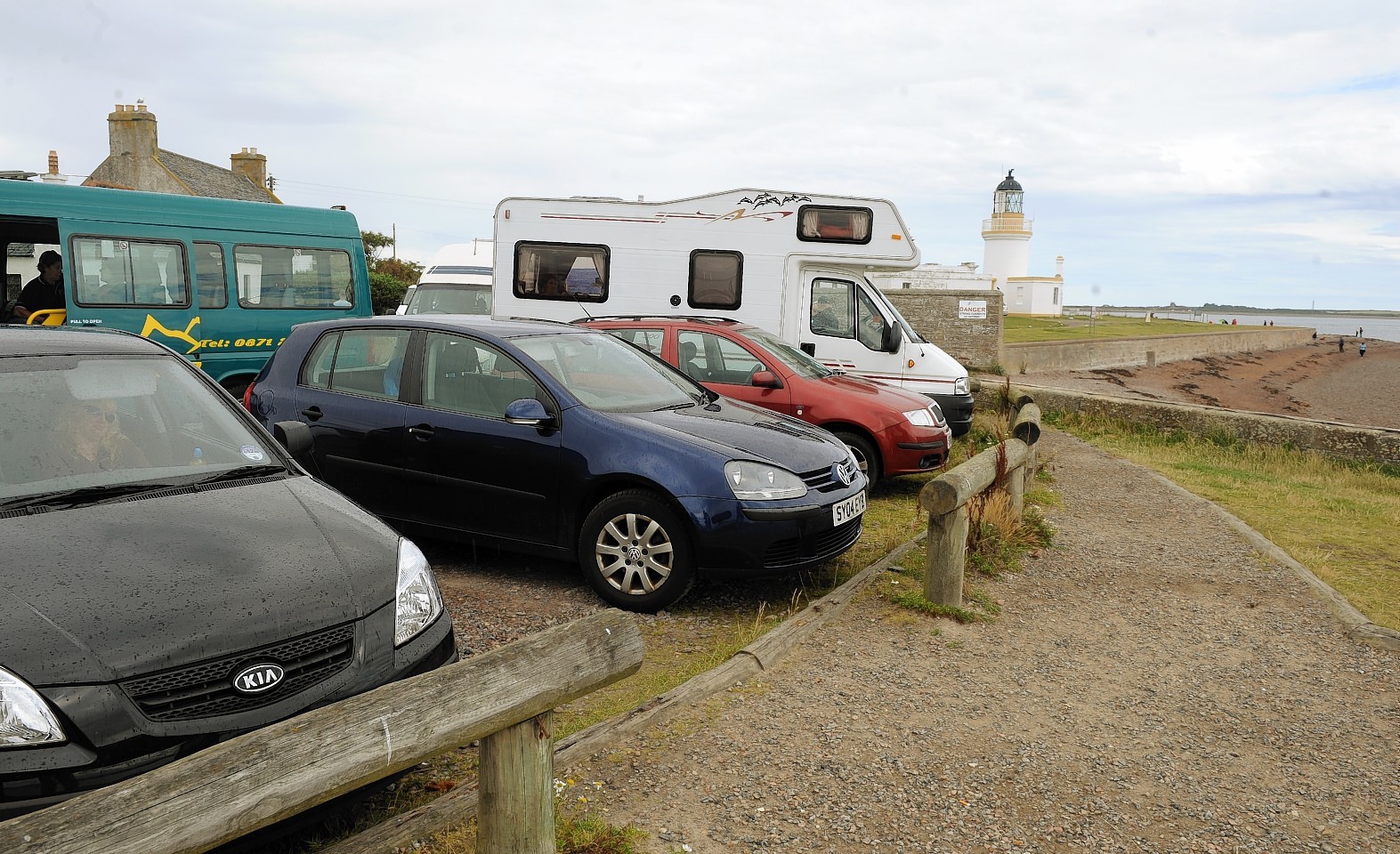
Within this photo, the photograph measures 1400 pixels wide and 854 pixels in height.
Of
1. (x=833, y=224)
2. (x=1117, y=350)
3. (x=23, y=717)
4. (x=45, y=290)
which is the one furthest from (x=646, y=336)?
(x=1117, y=350)

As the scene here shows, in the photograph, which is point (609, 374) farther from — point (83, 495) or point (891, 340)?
point (891, 340)

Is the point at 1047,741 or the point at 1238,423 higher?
the point at 1238,423

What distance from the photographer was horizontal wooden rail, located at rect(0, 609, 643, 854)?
6.86 feet

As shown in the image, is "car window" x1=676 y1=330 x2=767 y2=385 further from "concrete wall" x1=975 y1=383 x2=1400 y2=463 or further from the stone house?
the stone house

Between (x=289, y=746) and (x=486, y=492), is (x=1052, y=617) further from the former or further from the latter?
(x=289, y=746)

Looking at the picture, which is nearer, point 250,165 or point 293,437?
point 293,437

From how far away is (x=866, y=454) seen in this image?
959 centimetres

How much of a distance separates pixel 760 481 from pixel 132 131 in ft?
128

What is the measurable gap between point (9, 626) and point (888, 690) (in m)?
3.64

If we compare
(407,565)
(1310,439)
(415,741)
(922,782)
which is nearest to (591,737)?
(407,565)

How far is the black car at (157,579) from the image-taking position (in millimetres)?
2717

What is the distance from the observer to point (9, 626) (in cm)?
276

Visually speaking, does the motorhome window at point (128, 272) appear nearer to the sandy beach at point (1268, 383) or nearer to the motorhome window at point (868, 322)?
the motorhome window at point (868, 322)

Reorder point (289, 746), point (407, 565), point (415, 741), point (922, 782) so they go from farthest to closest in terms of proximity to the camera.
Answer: point (922, 782) → point (407, 565) → point (415, 741) → point (289, 746)
